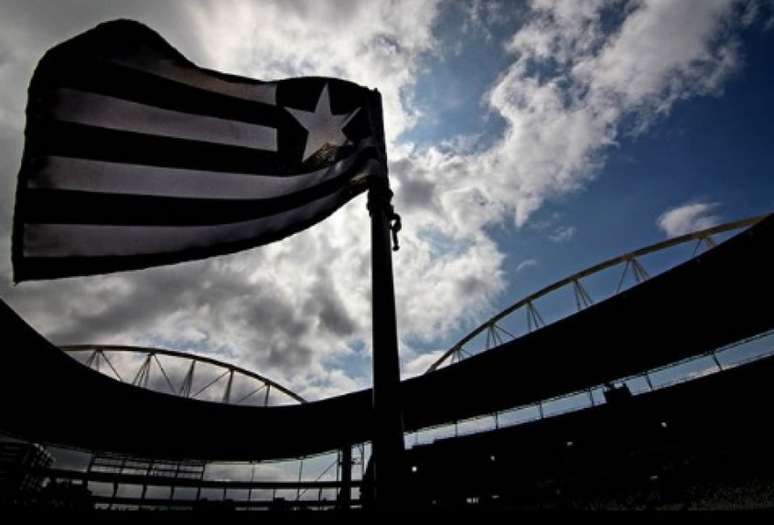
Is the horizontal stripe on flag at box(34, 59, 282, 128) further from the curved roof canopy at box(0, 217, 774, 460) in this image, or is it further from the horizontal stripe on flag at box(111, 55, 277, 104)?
the curved roof canopy at box(0, 217, 774, 460)

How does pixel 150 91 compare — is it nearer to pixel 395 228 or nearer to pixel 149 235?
pixel 149 235

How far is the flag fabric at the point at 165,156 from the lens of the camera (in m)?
3.72

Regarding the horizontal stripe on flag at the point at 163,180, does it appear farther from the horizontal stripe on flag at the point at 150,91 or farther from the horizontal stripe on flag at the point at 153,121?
the horizontal stripe on flag at the point at 150,91

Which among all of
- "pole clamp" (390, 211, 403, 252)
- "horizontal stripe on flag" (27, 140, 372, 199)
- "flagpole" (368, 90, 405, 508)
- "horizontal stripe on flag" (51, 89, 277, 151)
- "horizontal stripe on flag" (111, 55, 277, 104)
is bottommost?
"flagpole" (368, 90, 405, 508)

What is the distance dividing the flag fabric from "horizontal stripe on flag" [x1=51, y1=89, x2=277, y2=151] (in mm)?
11

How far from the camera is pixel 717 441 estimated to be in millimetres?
21953

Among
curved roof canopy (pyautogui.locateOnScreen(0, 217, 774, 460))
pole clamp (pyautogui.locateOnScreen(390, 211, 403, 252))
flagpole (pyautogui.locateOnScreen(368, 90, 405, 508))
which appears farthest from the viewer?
curved roof canopy (pyautogui.locateOnScreen(0, 217, 774, 460))

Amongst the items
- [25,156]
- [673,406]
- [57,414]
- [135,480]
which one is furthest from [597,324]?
[57,414]

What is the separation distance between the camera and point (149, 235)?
4.02 meters

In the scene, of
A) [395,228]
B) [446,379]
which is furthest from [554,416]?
[395,228]

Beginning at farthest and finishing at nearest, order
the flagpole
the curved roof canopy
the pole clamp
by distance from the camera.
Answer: the curved roof canopy
the pole clamp
the flagpole

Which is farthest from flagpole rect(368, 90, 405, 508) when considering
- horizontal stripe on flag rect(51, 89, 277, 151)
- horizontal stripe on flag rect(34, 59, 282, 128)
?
horizontal stripe on flag rect(34, 59, 282, 128)

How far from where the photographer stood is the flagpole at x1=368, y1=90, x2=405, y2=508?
7.27 feet

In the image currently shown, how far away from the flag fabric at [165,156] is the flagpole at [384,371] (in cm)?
91
